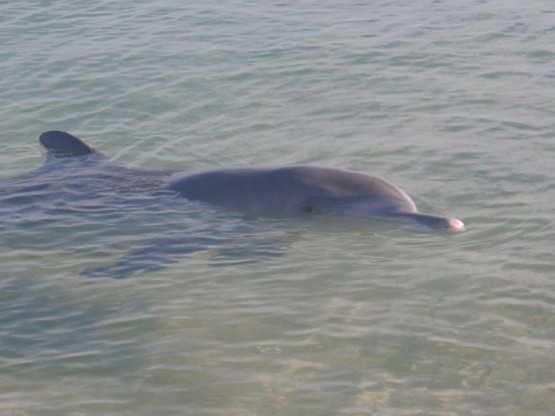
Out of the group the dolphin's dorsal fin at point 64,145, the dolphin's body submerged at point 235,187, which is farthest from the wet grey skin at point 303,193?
the dolphin's dorsal fin at point 64,145

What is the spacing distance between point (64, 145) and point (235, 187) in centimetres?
249

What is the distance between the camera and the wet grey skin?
980cm

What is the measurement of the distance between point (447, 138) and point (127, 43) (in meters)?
6.74

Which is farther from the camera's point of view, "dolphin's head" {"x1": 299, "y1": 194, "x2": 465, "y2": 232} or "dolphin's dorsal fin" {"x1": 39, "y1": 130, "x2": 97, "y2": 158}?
"dolphin's dorsal fin" {"x1": 39, "y1": 130, "x2": 97, "y2": 158}

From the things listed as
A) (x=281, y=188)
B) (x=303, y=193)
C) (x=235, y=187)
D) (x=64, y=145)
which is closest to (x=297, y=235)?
(x=303, y=193)

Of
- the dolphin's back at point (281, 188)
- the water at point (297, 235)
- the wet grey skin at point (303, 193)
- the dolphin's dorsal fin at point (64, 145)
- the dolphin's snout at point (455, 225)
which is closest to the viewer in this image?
the water at point (297, 235)

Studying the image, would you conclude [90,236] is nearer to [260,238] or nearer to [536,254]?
[260,238]

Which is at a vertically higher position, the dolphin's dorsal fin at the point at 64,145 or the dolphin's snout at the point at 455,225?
the dolphin's dorsal fin at the point at 64,145

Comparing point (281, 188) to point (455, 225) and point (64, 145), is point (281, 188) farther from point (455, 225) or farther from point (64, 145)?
point (64, 145)

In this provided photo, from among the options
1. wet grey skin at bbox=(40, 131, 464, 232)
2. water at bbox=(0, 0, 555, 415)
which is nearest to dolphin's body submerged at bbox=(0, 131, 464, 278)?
wet grey skin at bbox=(40, 131, 464, 232)

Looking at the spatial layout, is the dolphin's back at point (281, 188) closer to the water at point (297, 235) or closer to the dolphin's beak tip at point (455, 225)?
the water at point (297, 235)

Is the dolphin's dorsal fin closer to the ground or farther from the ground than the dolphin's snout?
farther from the ground

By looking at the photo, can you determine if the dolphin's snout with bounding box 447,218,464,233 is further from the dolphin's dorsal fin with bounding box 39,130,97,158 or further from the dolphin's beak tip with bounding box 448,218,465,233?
the dolphin's dorsal fin with bounding box 39,130,97,158

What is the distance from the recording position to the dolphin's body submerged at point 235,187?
9891mm
